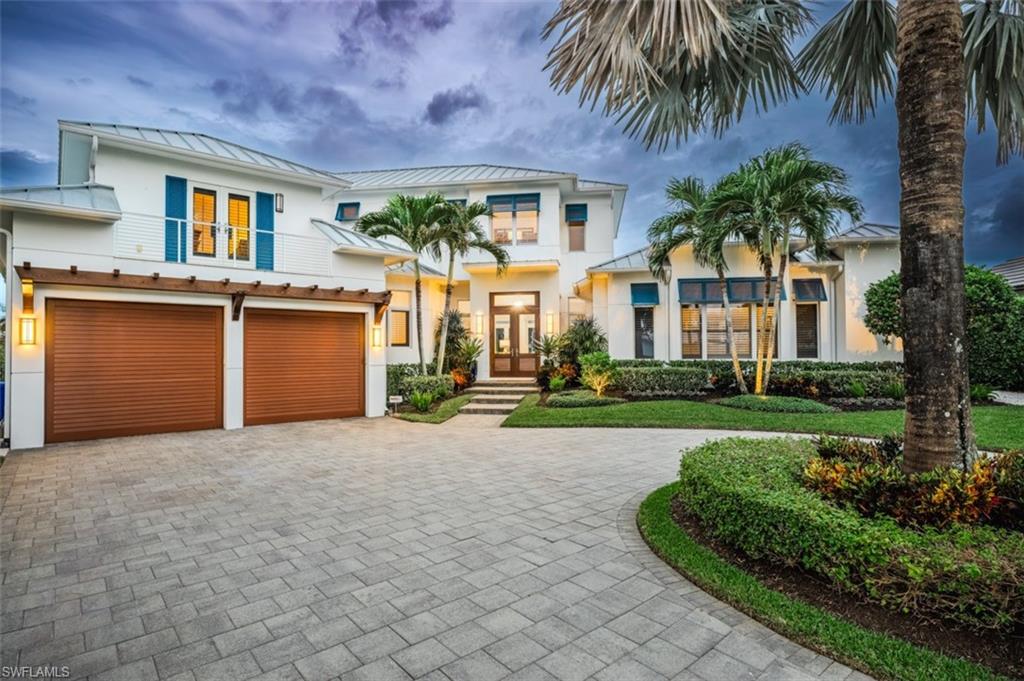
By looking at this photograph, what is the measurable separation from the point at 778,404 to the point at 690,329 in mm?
5116

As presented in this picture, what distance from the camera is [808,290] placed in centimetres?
1554

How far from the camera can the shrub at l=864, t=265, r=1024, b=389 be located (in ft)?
41.1

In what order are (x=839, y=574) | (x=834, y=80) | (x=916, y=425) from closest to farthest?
(x=839, y=574) < (x=916, y=425) < (x=834, y=80)

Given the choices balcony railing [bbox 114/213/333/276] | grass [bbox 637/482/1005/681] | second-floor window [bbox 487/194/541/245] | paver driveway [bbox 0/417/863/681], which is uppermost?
second-floor window [bbox 487/194/541/245]

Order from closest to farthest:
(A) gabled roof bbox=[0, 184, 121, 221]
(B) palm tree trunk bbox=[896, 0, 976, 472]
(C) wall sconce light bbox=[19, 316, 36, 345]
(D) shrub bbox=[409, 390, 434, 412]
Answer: (B) palm tree trunk bbox=[896, 0, 976, 472] → (A) gabled roof bbox=[0, 184, 121, 221] → (C) wall sconce light bbox=[19, 316, 36, 345] → (D) shrub bbox=[409, 390, 434, 412]

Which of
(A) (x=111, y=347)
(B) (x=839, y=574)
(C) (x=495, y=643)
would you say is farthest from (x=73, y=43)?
(B) (x=839, y=574)

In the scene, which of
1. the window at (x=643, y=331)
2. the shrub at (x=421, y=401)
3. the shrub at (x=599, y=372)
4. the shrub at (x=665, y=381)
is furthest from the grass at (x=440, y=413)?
the window at (x=643, y=331)

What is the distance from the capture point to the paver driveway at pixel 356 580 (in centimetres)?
267

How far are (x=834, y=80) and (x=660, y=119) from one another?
2540 millimetres

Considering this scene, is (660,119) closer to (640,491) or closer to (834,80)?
(834,80)

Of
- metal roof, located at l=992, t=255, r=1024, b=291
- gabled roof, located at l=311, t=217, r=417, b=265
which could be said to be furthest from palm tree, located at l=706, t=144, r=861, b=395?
metal roof, located at l=992, t=255, r=1024, b=291

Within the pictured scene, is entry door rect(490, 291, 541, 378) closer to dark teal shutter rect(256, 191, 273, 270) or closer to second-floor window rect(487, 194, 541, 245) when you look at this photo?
second-floor window rect(487, 194, 541, 245)

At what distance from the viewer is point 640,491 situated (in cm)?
598

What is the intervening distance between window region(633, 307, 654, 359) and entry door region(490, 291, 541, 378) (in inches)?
139
